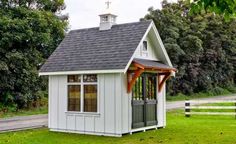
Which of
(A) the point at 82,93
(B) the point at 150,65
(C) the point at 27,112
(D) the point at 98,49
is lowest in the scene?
(C) the point at 27,112

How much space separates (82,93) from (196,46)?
2639 cm

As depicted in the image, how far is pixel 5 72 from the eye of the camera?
24.3 meters

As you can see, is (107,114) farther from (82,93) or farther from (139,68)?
(139,68)

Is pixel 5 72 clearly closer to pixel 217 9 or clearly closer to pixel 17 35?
pixel 17 35

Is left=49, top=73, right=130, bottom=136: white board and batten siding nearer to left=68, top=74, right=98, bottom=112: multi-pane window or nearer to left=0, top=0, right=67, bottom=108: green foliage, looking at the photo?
left=68, top=74, right=98, bottom=112: multi-pane window

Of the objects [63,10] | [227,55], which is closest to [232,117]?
[63,10]

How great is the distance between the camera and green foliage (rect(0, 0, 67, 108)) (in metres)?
24.3

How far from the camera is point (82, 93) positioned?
591 inches

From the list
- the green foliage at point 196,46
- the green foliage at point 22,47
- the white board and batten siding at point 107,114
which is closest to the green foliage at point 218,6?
the white board and batten siding at point 107,114

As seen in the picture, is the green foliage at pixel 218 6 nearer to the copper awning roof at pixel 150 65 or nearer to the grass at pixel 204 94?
the copper awning roof at pixel 150 65

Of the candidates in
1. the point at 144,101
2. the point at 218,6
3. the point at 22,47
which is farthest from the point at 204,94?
the point at 218,6

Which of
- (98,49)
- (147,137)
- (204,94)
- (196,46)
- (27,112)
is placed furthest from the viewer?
(204,94)

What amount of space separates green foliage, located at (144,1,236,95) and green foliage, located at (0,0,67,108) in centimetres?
1432

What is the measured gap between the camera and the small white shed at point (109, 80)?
46.6ft
